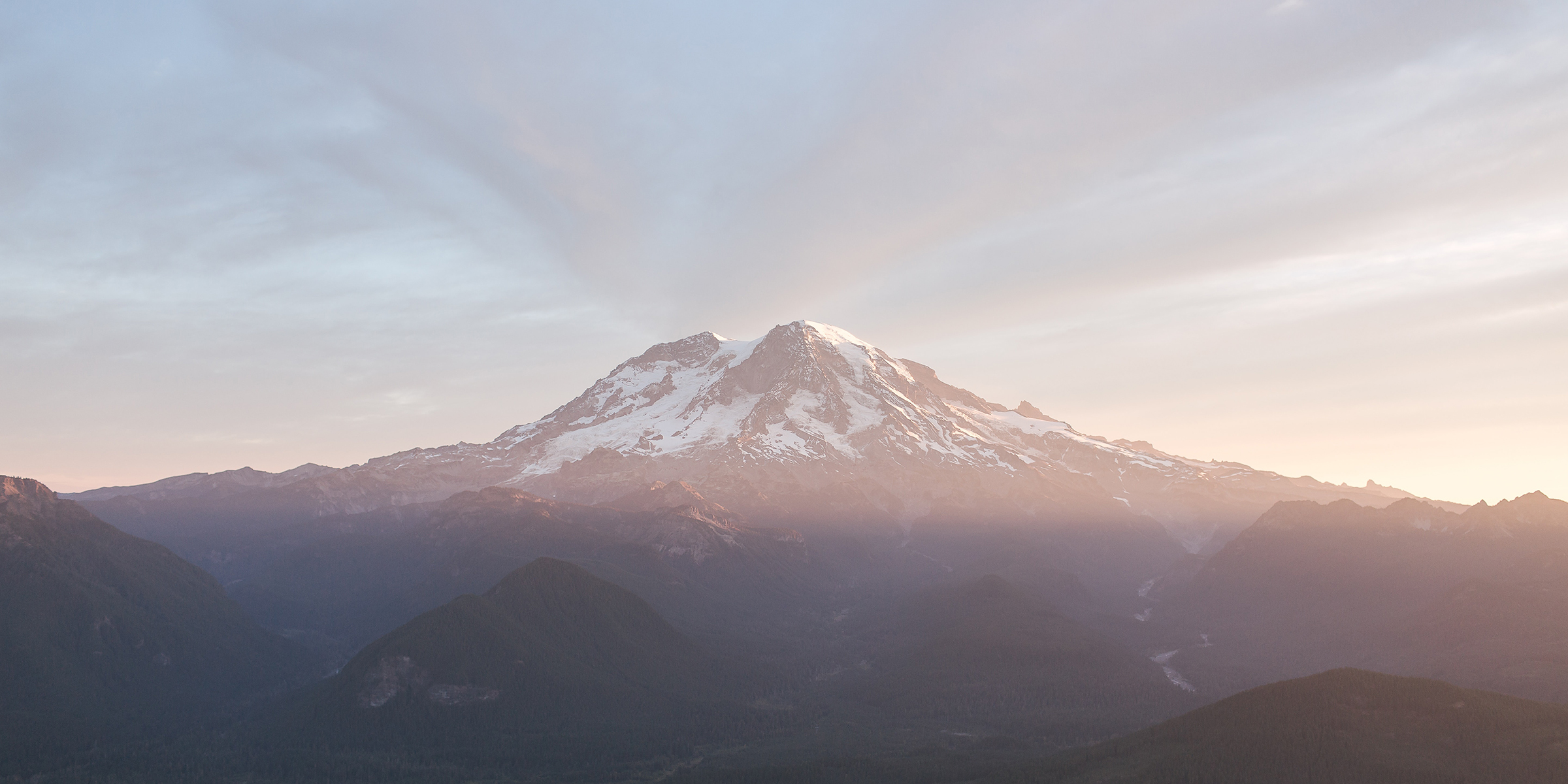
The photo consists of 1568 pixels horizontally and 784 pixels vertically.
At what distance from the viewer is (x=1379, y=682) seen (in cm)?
16912

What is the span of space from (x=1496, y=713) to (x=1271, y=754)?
35204mm

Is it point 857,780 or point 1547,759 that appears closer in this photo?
point 1547,759

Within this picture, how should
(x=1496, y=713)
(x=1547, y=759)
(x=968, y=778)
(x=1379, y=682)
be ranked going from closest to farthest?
(x=1547, y=759) → (x=1496, y=713) → (x=1379, y=682) → (x=968, y=778)

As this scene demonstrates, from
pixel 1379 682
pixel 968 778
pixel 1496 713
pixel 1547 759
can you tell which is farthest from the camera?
pixel 968 778

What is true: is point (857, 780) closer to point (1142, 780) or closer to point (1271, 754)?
point (1142, 780)

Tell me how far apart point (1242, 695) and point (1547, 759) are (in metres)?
45.2

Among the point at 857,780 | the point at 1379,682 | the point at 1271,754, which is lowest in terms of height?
the point at 857,780

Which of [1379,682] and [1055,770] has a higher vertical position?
[1379,682]

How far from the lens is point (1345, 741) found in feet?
513

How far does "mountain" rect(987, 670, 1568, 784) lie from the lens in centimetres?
14650

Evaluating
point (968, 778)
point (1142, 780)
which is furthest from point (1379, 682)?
point (968, 778)

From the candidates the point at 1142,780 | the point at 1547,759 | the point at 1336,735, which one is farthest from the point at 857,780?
the point at 1547,759

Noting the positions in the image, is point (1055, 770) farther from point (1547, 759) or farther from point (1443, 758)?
point (1547, 759)

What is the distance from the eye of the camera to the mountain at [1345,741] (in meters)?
146
